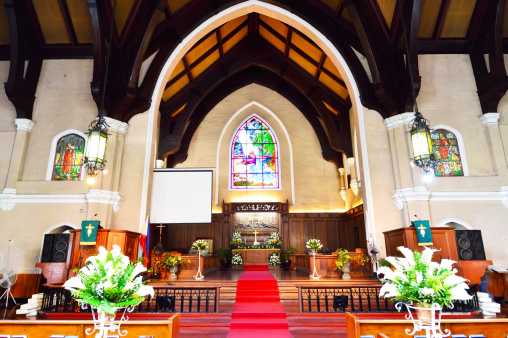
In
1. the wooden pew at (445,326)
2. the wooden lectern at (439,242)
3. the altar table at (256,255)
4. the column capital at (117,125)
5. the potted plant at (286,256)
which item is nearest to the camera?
the wooden pew at (445,326)

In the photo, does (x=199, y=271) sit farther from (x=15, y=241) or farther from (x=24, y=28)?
(x=24, y=28)

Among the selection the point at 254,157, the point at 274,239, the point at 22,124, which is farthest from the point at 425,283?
the point at 254,157

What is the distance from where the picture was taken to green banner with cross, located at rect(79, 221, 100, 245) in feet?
22.4

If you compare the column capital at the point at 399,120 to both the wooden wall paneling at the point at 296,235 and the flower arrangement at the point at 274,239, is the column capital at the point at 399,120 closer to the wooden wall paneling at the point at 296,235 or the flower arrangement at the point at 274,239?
the flower arrangement at the point at 274,239

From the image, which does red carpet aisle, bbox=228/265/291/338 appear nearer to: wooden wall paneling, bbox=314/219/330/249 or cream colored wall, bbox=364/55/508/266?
cream colored wall, bbox=364/55/508/266

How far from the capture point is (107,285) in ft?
8.45

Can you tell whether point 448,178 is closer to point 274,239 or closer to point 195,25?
point 274,239

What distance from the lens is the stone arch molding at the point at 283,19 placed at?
30.0ft

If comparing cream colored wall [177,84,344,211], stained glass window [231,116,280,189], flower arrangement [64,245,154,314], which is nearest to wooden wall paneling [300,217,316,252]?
cream colored wall [177,84,344,211]

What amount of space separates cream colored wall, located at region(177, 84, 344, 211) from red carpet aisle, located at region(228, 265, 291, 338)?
25.9 feet

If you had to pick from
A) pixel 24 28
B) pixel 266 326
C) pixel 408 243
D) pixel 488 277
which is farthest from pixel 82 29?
pixel 488 277

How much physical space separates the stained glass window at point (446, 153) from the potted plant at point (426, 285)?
23.9ft

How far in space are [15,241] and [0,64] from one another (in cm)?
551

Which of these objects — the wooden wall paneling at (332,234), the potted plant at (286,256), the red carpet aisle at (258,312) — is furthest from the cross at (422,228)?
the wooden wall paneling at (332,234)
